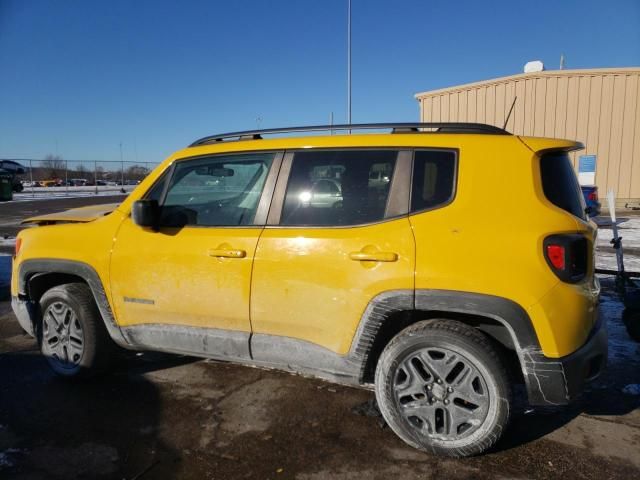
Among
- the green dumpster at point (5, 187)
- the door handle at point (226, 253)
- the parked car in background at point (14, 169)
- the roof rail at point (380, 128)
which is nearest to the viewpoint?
the roof rail at point (380, 128)

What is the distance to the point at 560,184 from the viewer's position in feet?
8.89

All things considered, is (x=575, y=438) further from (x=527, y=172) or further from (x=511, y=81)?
(x=511, y=81)

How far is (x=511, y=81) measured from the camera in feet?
63.6

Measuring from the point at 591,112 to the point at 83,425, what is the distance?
67.2ft

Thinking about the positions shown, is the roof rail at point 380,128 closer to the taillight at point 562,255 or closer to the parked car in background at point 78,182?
the taillight at point 562,255

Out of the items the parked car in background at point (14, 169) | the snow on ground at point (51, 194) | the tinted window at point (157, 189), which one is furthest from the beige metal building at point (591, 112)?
the parked car in background at point (14, 169)

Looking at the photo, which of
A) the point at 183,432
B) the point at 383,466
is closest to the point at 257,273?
the point at 183,432

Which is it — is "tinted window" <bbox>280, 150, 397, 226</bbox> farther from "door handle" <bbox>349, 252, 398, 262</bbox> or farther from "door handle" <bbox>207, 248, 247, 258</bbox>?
"door handle" <bbox>207, 248, 247, 258</bbox>

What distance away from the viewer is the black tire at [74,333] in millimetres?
3627

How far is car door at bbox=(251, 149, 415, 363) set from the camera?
2.68 m

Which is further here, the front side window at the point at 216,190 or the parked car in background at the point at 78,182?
the parked car in background at the point at 78,182

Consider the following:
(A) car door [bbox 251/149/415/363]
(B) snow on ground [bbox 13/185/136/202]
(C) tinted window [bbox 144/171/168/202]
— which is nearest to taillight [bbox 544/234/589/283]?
(A) car door [bbox 251/149/415/363]

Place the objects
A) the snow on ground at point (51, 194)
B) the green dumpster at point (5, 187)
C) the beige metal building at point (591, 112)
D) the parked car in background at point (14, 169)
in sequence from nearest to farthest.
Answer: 1. the beige metal building at point (591, 112)
2. the green dumpster at point (5, 187)
3. the snow on ground at point (51, 194)
4. the parked car in background at point (14, 169)

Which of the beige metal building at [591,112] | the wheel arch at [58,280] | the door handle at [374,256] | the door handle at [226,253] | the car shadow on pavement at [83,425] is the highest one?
the beige metal building at [591,112]
